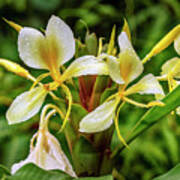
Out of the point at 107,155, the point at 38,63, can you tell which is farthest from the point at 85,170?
the point at 38,63

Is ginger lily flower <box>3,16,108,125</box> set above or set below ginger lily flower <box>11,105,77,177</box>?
above

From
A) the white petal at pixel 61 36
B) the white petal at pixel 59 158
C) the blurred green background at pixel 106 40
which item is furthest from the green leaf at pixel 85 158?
the blurred green background at pixel 106 40

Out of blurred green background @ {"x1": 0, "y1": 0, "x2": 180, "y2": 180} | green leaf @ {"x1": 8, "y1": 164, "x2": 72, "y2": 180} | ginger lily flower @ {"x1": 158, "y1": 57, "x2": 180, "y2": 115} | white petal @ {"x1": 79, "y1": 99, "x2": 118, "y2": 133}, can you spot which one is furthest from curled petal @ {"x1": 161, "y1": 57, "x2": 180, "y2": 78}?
blurred green background @ {"x1": 0, "y1": 0, "x2": 180, "y2": 180}

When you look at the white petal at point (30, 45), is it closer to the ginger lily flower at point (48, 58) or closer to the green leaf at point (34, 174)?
the ginger lily flower at point (48, 58)

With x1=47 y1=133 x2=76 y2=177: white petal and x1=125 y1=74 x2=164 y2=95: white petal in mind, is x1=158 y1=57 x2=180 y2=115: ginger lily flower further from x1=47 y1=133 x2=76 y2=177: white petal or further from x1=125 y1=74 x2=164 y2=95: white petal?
x1=47 y1=133 x2=76 y2=177: white petal

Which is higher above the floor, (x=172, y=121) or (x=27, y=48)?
(x=27, y=48)

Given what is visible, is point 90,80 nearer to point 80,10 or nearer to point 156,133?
point 156,133

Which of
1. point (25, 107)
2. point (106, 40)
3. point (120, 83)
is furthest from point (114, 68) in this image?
point (106, 40)

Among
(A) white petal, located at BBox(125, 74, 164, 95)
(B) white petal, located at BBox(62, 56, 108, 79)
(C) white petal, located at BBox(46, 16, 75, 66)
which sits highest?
(C) white petal, located at BBox(46, 16, 75, 66)
